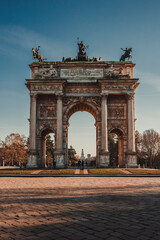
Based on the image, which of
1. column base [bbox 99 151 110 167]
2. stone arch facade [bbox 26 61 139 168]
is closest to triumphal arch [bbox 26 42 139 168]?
stone arch facade [bbox 26 61 139 168]

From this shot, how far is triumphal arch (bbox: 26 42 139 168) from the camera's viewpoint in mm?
34062

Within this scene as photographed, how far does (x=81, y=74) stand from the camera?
3584cm

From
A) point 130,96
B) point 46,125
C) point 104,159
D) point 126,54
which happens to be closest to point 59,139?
point 46,125

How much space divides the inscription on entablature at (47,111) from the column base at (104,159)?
9347 mm

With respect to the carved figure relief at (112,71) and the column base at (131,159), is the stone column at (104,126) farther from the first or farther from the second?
the carved figure relief at (112,71)

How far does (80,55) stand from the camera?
3803 centimetres

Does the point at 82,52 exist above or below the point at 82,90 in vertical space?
above

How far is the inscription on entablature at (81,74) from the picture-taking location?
117ft

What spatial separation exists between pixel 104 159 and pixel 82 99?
946 centimetres

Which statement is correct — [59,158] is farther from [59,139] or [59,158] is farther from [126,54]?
[126,54]

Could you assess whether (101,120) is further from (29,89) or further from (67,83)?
(29,89)

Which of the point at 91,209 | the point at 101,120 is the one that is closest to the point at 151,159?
the point at 101,120

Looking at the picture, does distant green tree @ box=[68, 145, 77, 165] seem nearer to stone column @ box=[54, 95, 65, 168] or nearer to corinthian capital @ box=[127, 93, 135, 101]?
stone column @ box=[54, 95, 65, 168]

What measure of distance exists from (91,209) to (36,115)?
29482 mm
